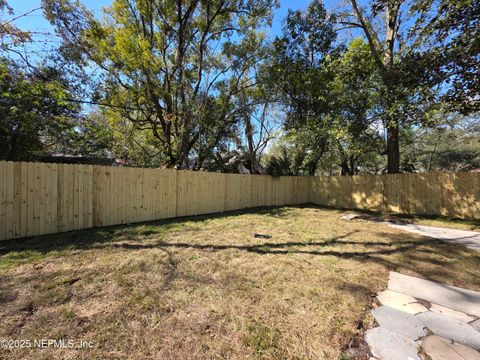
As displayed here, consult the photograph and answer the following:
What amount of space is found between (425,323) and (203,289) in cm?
206

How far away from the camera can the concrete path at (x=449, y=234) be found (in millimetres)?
4934

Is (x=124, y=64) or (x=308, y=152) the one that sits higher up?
(x=124, y=64)

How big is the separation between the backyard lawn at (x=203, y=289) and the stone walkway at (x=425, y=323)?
5.9 inches

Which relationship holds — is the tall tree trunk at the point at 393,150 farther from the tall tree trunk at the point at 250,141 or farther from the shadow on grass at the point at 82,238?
the shadow on grass at the point at 82,238

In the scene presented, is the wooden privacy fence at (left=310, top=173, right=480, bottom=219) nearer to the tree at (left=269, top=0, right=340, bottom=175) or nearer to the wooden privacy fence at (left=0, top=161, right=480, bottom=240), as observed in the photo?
the wooden privacy fence at (left=0, top=161, right=480, bottom=240)

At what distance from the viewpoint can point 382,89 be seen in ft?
26.8

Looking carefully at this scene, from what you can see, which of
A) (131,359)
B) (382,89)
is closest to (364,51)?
(382,89)

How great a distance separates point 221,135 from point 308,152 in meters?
4.45

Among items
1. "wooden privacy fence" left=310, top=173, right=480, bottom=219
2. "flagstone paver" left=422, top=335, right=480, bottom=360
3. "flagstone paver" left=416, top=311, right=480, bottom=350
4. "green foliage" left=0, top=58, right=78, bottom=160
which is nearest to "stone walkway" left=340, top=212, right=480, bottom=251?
"wooden privacy fence" left=310, top=173, right=480, bottom=219

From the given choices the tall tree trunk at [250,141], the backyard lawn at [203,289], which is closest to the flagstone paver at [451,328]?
the backyard lawn at [203,289]

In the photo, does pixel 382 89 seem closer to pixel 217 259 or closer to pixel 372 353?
pixel 217 259

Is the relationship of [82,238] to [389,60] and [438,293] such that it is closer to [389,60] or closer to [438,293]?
[438,293]

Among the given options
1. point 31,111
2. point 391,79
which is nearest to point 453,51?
point 391,79

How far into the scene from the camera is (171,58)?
35.1ft
